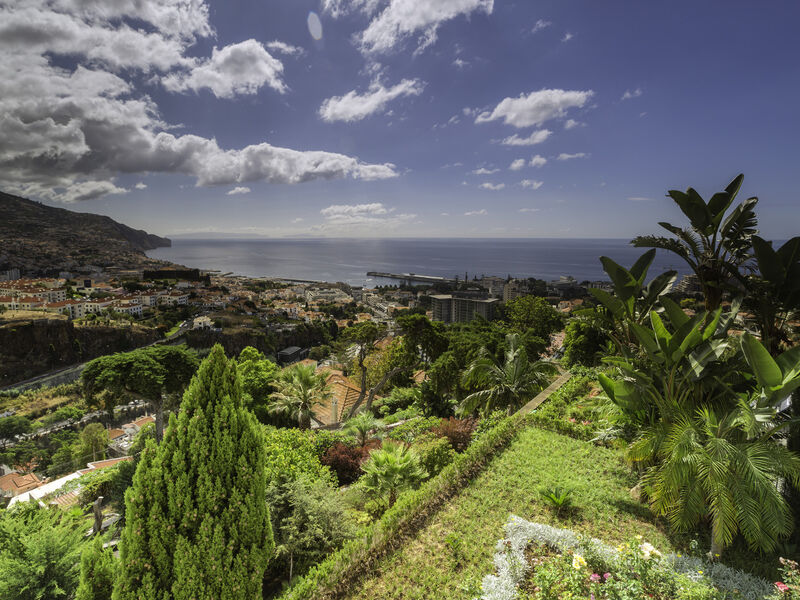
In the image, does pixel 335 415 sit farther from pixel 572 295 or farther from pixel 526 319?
pixel 572 295

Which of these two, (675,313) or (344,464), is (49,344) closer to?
(344,464)

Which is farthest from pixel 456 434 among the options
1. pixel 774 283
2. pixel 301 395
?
pixel 301 395

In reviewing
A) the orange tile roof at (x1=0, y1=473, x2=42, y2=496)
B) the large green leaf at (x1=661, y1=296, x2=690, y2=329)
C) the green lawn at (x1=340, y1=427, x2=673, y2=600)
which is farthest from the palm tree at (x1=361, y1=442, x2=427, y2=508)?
the orange tile roof at (x1=0, y1=473, x2=42, y2=496)

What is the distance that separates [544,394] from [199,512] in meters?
6.84

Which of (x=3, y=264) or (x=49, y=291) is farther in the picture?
(x=3, y=264)

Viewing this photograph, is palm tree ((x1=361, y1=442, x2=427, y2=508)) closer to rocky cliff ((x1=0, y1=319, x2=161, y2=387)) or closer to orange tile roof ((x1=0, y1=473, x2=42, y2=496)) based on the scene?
orange tile roof ((x1=0, y1=473, x2=42, y2=496))

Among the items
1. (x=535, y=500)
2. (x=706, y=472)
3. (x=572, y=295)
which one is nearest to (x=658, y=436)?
(x=706, y=472)

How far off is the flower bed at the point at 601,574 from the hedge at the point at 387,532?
3.15 feet

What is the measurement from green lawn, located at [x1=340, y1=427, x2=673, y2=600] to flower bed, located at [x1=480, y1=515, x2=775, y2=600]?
0.78 ft

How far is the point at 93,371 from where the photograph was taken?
39.2ft

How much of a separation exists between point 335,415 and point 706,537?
12.5 metres

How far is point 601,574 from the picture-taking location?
303cm

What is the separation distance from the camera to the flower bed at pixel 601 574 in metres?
2.55

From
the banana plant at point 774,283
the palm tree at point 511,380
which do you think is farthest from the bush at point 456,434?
the banana plant at point 774,283
